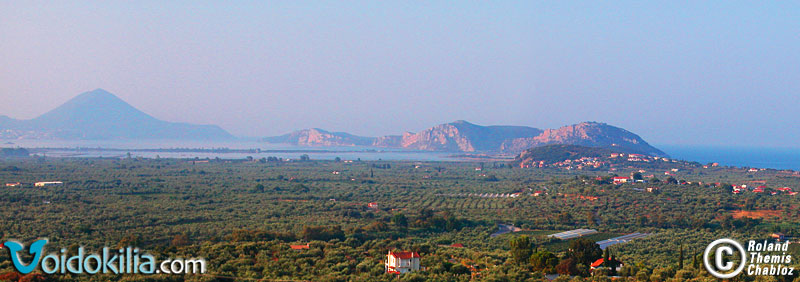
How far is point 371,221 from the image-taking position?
3553 cm

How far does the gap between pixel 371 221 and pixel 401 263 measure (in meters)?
16.9

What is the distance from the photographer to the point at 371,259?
2047cm

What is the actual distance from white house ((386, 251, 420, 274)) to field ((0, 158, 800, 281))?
0.45 m

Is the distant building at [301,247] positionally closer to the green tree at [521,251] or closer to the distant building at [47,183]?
the green tree at [521,251]

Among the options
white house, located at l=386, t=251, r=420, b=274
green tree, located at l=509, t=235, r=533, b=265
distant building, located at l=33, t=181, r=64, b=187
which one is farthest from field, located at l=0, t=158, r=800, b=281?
distant building, located at l=33, t=181, r=64, b=187

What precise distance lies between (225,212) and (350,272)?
21.8m

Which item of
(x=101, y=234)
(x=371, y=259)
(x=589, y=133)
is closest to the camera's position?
(x=371, y=259)

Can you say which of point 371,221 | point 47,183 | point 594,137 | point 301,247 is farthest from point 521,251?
point 594,137

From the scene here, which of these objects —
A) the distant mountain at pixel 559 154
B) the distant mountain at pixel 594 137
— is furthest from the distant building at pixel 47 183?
the distant mountain at pixel 594 137

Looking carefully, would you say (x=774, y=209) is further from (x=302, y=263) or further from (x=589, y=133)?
(x=589, y=133)

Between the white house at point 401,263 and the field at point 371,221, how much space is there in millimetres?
450

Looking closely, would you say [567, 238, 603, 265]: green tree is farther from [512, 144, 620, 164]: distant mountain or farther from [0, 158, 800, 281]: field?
[512, 144, 620, 164]: distant mountain

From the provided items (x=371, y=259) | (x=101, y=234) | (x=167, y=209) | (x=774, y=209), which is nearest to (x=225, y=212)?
(x=167, y=209)

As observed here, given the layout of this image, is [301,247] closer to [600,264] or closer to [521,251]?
[521,251]
